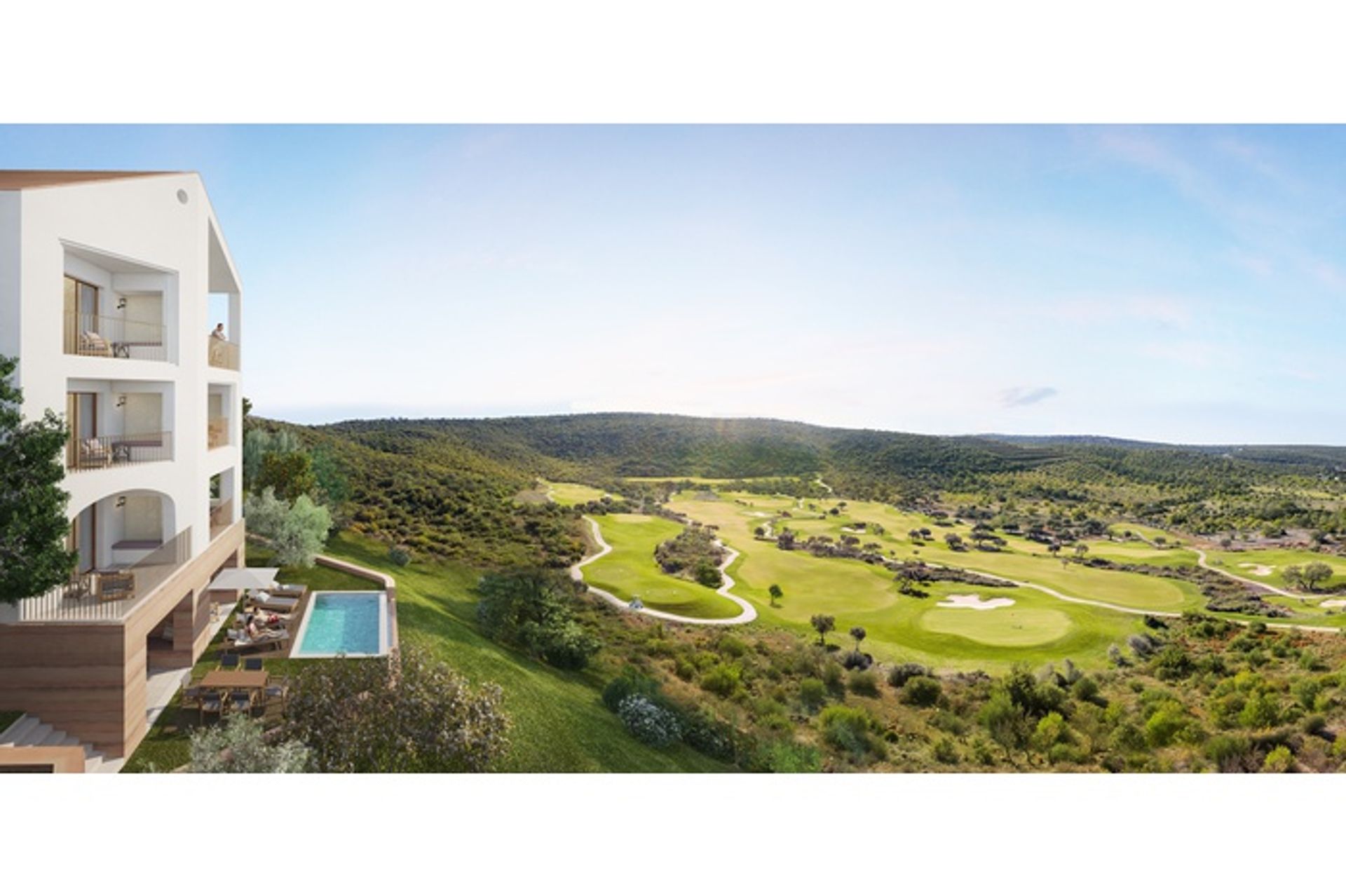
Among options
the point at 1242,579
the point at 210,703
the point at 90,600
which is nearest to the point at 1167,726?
the point at 1242,579

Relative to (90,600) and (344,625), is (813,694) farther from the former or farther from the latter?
(90,600)

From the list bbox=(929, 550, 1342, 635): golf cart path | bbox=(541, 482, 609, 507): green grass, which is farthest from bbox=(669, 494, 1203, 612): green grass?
bbox=(541, 482, 609, 507): green grass

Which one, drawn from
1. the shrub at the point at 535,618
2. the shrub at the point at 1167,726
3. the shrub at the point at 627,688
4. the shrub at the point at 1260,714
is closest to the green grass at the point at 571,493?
the shrub at the point at 535,618

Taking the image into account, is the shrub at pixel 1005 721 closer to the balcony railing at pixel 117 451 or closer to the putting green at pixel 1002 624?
the putting green at pixel 1002 624
